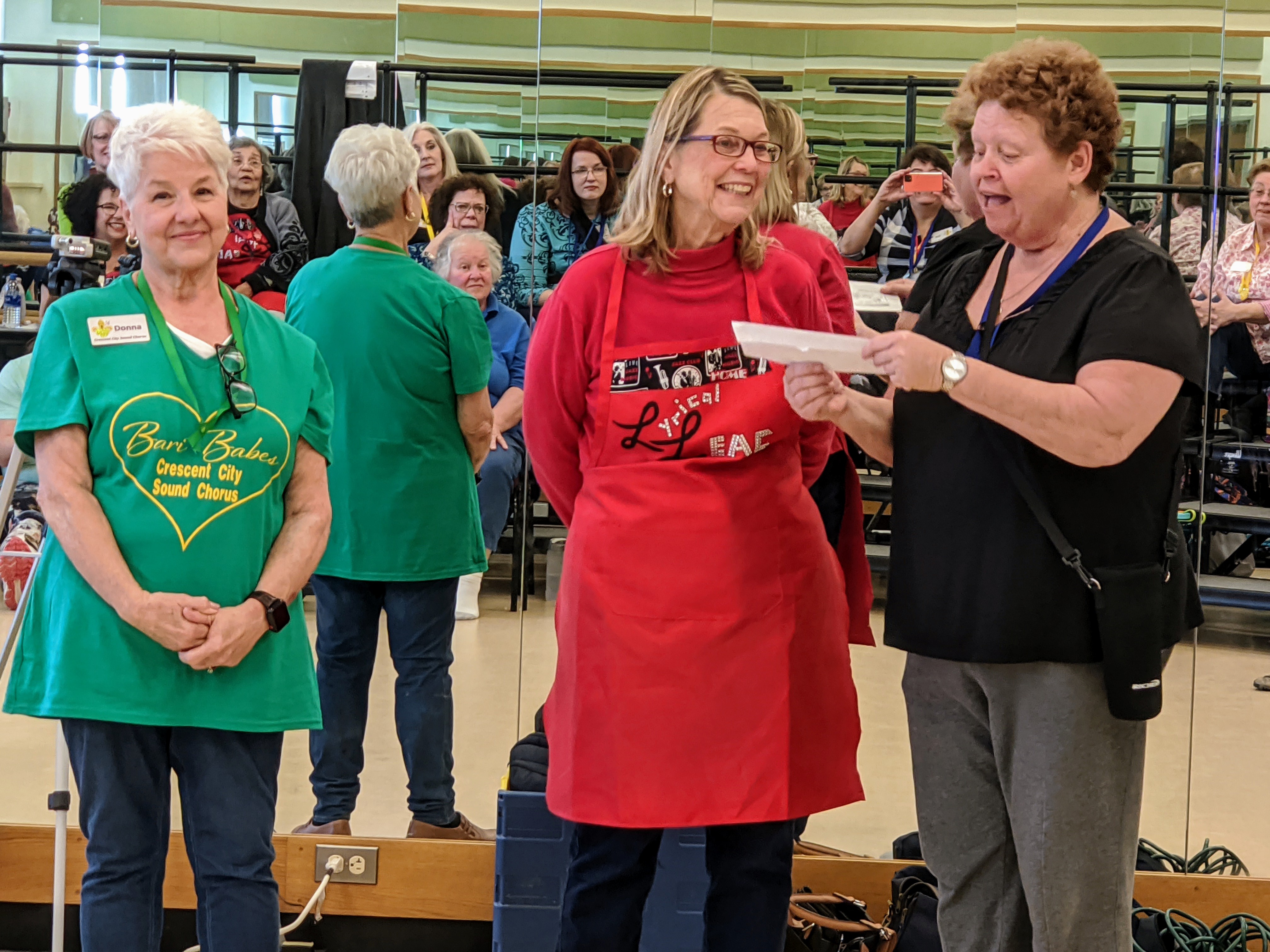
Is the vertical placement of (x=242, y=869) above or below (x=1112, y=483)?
below

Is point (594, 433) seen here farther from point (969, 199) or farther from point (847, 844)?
point (847, 844)

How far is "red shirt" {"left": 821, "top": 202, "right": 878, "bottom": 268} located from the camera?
3197mm

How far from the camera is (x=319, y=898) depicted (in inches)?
114

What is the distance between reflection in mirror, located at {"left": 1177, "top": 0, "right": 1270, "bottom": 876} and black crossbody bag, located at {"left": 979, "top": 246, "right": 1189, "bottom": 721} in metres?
1.53

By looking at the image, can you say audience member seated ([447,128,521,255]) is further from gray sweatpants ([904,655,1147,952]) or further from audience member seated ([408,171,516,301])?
gray sweatpants ([904,655,1147,952])

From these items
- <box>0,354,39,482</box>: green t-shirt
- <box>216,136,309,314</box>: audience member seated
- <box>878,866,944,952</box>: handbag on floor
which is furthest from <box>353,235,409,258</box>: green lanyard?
<box>878,866,944,952</box>: handbag on floor

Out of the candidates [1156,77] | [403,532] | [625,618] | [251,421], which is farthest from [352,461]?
[1156,77]

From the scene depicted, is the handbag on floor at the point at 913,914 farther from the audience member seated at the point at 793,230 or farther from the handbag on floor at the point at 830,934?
the audience member seated at the point at 793,230

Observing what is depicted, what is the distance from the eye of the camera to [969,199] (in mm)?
2385

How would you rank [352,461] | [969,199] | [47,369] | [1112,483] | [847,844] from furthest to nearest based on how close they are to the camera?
[847,844] < [352,461] < [969,199] < [47,369] < [1112,483]

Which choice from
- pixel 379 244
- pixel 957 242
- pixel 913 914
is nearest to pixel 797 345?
pixel 957 242

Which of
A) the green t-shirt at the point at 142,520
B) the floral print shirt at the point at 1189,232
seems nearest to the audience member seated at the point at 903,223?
the floral print shirt at the point at 1189,232

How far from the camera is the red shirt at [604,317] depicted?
2.03 meters

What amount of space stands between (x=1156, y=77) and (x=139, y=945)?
284cm
